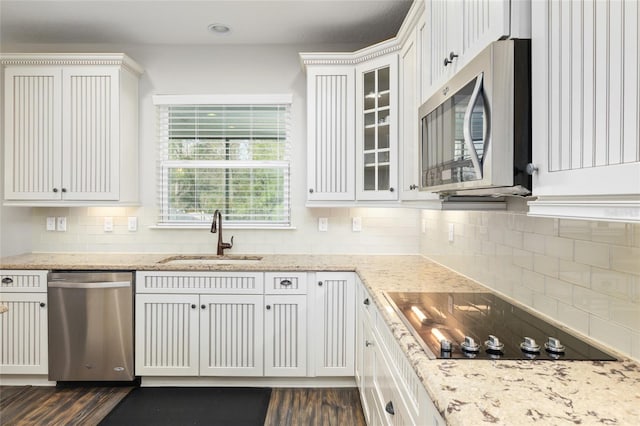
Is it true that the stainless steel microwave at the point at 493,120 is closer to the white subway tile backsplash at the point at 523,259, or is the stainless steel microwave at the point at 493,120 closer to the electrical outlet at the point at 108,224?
the white subway tile backsplash at the point at 523,259

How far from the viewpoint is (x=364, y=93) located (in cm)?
283

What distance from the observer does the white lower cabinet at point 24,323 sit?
8.81 feet

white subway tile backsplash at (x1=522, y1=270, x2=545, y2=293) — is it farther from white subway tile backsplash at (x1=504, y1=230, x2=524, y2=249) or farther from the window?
the window

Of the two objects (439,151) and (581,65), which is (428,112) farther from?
(581,65)

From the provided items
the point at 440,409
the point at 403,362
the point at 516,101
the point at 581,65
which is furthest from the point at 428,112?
the point at 440,409

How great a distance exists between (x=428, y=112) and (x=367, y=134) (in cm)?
121

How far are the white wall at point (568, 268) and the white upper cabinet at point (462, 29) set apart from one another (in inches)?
25.1

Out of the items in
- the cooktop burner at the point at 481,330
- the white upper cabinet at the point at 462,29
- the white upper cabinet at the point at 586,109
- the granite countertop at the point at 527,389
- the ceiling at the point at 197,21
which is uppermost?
the ceiling at the point at 197,21

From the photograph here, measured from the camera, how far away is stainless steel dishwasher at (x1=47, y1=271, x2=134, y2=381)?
2.66m

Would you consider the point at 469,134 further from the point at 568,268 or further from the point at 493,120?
the point at 568,268

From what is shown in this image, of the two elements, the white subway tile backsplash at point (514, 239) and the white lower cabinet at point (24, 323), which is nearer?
the white subway tile backsplash at point (514, 239)

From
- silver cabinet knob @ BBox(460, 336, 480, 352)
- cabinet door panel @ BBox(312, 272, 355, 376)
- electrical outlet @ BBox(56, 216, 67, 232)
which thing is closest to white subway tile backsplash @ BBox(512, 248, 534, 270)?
silver cabinet knob @ BBox(460, 336, 480, 352)

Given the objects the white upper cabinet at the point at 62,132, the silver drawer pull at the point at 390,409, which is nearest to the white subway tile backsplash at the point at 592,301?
the silver drawer pull at the point at 390,409

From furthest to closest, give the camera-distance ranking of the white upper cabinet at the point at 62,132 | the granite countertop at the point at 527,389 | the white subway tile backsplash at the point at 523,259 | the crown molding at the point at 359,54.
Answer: the white upper cabinet at the point at 62,132 → the crown molding at the point at 359,54 → the white subway tile backsplash at the point at 523,259 → the granite countertop at the point at 527,389
